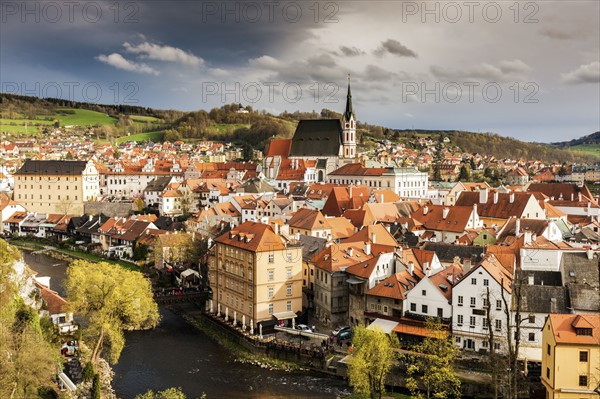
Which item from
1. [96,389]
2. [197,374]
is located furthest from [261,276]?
[96,389]

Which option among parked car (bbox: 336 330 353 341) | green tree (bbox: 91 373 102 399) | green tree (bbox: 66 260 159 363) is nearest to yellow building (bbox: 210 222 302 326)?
parked car (bbox: 336 330 353 341)

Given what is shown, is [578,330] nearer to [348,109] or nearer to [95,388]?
[95,388]

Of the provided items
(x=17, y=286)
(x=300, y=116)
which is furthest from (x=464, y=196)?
(x=300, y=116)

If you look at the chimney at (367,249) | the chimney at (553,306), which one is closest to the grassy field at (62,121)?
the chimney at (367,249)

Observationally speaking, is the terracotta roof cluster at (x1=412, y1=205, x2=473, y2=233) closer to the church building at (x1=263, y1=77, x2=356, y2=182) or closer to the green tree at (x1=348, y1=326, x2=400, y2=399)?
the green tree at (x1=348, y1=326, x2=400, y2=399)

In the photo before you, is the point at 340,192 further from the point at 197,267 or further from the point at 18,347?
the point at 18,347

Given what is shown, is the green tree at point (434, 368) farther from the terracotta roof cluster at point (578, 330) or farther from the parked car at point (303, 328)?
the parked car at point (303, 328)
